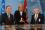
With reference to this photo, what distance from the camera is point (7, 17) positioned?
3.06 feet

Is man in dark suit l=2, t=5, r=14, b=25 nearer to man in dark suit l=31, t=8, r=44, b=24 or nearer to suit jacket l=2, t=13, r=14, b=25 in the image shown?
suit jacket l=2, t=13, r=14, b=25

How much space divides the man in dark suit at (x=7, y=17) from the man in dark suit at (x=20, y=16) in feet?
0.12

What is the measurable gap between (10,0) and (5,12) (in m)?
0.09

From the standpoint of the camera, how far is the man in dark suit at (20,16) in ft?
3.06

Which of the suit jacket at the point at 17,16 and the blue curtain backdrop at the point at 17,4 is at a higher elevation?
the blue curtain backdrop at the point at 17,4

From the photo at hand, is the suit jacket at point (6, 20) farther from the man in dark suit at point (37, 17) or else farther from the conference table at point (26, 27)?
the man in dark suit at point (37, 17)

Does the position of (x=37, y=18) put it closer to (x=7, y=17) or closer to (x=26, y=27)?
(x=26, y=27)

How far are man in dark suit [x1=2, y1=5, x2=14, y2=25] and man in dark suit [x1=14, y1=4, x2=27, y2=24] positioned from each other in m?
0.04

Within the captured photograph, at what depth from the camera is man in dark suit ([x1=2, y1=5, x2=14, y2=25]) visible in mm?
927

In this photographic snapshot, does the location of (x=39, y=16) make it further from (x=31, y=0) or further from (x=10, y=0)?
(x=10, y=0)

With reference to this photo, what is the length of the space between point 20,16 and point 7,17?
94mm

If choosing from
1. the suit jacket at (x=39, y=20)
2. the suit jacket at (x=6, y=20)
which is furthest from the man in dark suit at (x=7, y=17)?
the suit jacket at (x=39, y=20)

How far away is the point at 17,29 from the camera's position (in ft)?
3.05

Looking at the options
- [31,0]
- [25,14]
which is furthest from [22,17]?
[31,0]
